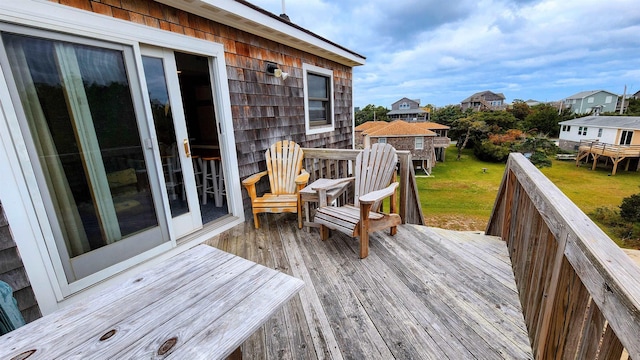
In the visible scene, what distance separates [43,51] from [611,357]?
2929 millimetres

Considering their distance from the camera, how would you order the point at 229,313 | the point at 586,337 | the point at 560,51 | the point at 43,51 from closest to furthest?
1. the point at 586,337
2. the point at 229,313
3. the point at 43,51
4. the point at 560,51

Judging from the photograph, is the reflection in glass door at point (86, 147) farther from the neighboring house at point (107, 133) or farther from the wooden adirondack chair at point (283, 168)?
the wooden adirondack chair at point (283, 168)

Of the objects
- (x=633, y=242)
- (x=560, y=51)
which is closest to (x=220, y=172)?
(x=633, y=242)

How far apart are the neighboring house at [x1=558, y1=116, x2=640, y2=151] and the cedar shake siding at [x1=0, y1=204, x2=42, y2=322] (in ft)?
87.7

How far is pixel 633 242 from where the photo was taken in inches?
341

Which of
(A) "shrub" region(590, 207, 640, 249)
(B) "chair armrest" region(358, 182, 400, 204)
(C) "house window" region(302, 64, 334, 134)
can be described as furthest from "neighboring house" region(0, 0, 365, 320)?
(A) "shrub" region(590, 207, 640, 249)

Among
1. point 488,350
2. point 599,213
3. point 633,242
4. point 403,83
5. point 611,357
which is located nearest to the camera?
point 611,357

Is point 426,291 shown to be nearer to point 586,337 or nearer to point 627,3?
point 586,337

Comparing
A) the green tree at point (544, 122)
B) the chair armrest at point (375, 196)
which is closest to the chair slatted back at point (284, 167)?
the chair armrest at point (375, 196)

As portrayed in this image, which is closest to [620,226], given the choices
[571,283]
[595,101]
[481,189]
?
[481,189]

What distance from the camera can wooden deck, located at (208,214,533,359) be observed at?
1352 mm

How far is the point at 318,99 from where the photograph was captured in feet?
14.6

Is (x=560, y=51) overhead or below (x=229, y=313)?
overhead

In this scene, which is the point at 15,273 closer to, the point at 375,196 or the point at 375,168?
the point at 375,196
